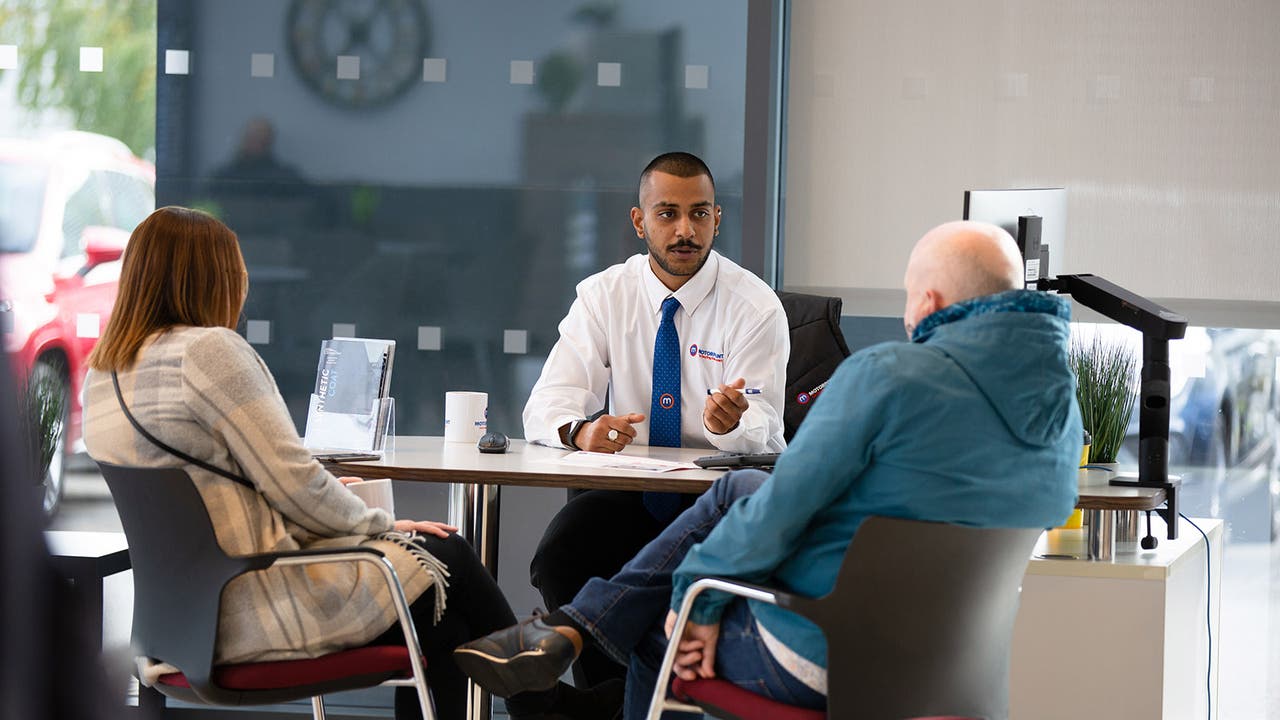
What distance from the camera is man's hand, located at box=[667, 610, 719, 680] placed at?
2.15 metres

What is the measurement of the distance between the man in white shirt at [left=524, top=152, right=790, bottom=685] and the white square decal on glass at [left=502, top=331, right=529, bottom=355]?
3.18 feet

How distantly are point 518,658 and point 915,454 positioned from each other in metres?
0.85

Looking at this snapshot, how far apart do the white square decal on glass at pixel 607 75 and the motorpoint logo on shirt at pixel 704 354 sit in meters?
1.42

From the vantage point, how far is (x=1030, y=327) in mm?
1957

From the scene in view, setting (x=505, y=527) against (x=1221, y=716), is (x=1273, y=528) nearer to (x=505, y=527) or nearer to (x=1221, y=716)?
(x=1221, y=716)

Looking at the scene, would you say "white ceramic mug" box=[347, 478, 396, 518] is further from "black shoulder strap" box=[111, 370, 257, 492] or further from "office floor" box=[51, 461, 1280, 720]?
"office floor" box=[51, 461, 1280, 720]

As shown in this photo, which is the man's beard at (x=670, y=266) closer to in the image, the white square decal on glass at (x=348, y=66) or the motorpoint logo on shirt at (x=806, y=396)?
the motorpoint logo on shirt at (x=806, y=396)

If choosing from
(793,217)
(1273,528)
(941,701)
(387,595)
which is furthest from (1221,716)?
(387,595)

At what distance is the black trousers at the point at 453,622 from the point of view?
2494 mm

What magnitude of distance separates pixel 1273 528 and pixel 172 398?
3.75 m

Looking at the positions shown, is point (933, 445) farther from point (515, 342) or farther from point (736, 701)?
point (515, 342)

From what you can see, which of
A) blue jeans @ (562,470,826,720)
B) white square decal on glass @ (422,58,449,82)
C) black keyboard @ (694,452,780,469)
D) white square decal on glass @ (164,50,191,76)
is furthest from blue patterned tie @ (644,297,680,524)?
white square decal on glass @ (164,50,191,76)

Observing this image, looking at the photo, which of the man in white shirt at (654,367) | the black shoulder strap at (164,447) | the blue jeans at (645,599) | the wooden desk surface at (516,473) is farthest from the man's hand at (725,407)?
the black shoulder strap at (164,447)

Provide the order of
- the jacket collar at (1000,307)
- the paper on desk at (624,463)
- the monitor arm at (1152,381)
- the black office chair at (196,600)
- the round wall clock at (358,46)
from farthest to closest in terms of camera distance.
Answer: the round wall clock at (358,46)
the monitor arm at (1152,381)
the paper on desk at (624,463)
the black office chair at (196,600)
the jacket collar at (1000,307)
